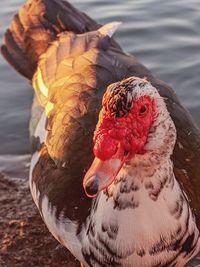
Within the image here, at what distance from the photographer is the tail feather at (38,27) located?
16.3 feet

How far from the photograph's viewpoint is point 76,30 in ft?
16.3

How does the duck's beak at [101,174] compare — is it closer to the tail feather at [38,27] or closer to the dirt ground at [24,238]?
the dirt ground at [24,238]

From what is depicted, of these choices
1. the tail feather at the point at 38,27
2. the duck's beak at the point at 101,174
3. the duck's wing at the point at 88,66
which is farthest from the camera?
the tail feather at the point at 38,27

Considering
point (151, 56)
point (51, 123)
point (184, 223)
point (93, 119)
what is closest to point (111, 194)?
point (184, 223)

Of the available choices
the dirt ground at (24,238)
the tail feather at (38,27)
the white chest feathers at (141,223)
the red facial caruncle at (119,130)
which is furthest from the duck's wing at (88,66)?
the red facial caruncle at (119,130)

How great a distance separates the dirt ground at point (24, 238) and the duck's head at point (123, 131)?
133 cm

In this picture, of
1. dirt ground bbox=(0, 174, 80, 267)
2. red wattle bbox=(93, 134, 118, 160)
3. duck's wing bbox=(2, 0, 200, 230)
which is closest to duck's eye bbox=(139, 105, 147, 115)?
red wattle bbox=(93, 134, 118, 160)

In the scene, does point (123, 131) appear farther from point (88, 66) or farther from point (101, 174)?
point (88, 66)

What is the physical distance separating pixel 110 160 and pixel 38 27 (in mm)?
2387

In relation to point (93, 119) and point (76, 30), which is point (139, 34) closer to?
point (76, 30)

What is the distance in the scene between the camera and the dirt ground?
13.3 feet

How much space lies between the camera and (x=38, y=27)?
5.02 meters

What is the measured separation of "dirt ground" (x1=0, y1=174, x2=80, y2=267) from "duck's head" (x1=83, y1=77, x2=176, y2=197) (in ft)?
4.36

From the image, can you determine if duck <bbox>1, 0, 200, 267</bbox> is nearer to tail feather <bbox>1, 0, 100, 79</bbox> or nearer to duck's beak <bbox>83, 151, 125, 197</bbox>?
duck's beak <bbox>83, 151, 125, 197</bbox>
